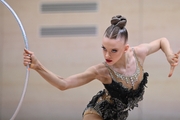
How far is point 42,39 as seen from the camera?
4.76 metres

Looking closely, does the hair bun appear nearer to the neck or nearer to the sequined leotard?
the neck

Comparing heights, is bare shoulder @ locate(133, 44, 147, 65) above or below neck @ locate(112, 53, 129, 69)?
above

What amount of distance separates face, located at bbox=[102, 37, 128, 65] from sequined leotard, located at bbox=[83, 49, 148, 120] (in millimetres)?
204

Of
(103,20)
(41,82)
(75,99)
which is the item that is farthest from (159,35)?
(41,82)

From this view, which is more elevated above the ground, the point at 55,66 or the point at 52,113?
the point at 55,66

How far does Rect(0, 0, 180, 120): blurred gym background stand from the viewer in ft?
14.6

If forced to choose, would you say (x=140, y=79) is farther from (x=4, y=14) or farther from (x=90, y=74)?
(x=4, y=14)

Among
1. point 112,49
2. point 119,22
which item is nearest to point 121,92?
point 112,49

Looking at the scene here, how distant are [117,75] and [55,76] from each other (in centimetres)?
52

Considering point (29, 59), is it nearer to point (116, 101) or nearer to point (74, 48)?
point (116, 101)

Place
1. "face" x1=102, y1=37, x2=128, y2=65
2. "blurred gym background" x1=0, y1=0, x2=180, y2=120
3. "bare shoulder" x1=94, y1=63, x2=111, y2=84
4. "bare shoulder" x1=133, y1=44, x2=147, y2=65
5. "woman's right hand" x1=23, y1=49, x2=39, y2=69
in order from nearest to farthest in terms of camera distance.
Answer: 1. "woman's right hand" x1=23, y1=49, x2=39, y2=69
2. "face" x1=102, y1=37, x2=128, y2=65
3. "bare shoulder" x1=94, y1=63, x2=111, y2=84
4. "bare shoulder" x1=133, y1=44, x2=147, y2=65
5. "blurred gym background" x1=0, y1=0, x2=180, y2=120

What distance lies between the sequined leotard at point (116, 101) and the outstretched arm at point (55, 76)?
0.20m

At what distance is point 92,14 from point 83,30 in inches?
10.5

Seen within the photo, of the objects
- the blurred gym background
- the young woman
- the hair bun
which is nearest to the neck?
the young woman
